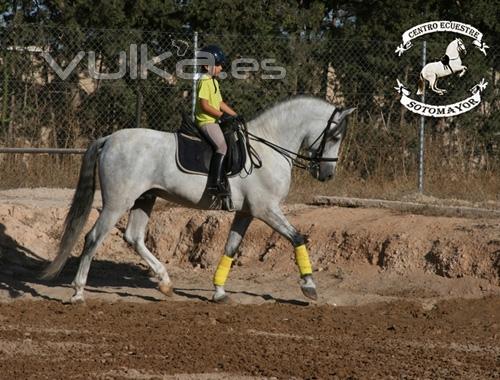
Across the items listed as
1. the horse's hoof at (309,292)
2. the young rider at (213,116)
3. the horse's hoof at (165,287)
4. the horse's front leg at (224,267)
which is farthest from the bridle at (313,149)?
the horse's hoof at (165,287)

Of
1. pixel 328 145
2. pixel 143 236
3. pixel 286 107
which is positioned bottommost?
pixel 143 236

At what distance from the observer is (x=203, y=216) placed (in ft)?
51.8

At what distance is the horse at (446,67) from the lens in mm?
18938

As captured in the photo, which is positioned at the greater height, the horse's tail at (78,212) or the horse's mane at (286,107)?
the horse's mane at (286,107)

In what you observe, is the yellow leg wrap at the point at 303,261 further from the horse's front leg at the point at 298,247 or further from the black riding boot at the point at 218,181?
the black riding boot at the point at 218,181

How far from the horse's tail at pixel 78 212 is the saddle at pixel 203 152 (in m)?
1.09

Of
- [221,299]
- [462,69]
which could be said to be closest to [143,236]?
[221,299]

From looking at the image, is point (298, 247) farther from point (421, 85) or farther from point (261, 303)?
point (421, 85)

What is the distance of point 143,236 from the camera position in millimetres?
12859

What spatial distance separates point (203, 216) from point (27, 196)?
3272 millimetres

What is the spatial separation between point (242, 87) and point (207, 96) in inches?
286

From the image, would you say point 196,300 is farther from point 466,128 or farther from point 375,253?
point 466,128

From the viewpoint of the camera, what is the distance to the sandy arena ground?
912 centimetres

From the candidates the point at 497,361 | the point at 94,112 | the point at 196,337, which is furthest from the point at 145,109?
the point at 497,361
